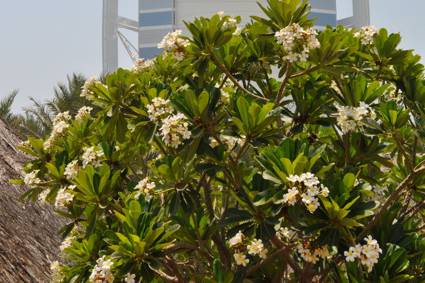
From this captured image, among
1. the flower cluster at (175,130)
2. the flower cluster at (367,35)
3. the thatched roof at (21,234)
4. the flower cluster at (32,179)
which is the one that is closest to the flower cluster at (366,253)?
the flower cluster at (175,130)

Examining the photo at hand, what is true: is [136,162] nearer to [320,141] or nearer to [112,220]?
[112,220]

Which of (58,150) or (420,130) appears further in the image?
(58,150)

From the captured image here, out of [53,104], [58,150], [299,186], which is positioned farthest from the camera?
[53,104]

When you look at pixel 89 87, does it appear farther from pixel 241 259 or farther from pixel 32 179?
pixel 241 259

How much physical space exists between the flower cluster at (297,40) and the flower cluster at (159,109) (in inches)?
25.0

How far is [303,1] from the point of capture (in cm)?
304

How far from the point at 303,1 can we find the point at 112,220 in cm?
158

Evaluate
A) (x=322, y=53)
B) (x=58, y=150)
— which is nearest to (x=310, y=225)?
(x=322, y=53)

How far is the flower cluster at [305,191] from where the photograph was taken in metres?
2.40

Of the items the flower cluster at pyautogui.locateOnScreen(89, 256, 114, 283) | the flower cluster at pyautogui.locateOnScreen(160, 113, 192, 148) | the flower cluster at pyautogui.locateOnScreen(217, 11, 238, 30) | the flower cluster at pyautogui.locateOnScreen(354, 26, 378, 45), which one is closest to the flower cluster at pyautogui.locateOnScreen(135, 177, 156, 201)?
the flower cluster at pyautogui.locateOnScreen(160, 113, 192, 148)

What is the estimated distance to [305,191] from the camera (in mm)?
2426

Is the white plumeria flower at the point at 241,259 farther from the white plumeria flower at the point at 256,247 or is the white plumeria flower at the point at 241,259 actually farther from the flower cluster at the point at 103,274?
the flower cluster at the point at 103,274

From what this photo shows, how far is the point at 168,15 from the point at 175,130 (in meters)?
56.2

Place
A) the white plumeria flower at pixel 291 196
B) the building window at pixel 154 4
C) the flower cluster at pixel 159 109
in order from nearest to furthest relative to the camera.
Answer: the white plumeria flower at pixel 291 196
the flower cluster at pixel 159 109
the building window at pixel 154 4
